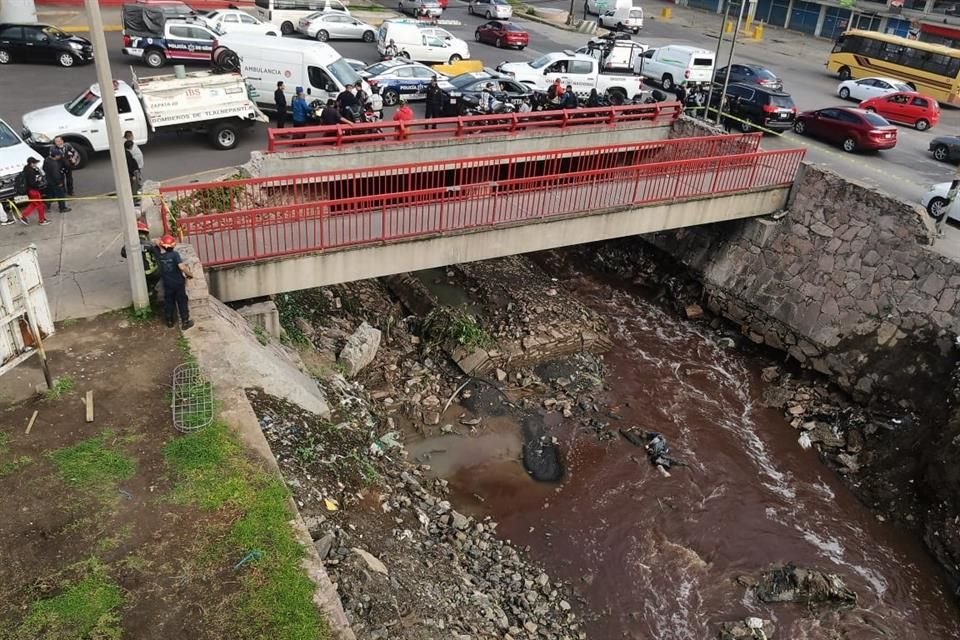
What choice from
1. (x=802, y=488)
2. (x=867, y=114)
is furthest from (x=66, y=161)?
(x=867, y=114)

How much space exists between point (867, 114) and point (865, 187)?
8270 millimetres

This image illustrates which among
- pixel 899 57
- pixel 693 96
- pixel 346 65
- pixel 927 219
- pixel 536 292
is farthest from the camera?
pixel 899 57

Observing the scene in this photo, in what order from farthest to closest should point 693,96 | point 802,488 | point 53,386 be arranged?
point 693,96
point 802,488
point 53,386

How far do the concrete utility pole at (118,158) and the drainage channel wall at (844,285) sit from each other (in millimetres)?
13598

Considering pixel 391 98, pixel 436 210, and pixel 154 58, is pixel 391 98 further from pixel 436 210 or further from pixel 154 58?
pixel 436 210

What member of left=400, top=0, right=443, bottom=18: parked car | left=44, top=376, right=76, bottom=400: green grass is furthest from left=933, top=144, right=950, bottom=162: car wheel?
left=44, top=376, right=76, bottom=400: green grass

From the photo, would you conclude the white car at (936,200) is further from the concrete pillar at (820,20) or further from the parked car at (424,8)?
the concrete pillar at (820,20)

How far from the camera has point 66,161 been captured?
44.0 ft

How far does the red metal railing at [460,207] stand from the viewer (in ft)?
36.6

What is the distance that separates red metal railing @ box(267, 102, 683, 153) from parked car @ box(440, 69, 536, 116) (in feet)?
4.54

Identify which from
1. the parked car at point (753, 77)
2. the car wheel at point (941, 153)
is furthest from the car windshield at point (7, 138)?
the car wheel at point (941, 153)

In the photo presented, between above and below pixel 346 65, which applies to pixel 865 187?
below

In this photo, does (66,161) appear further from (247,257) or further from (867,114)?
(867,114)

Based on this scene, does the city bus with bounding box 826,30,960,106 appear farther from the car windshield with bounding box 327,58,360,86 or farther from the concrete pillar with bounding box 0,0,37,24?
the concrete pillar with bounding box 0,0,37,24
